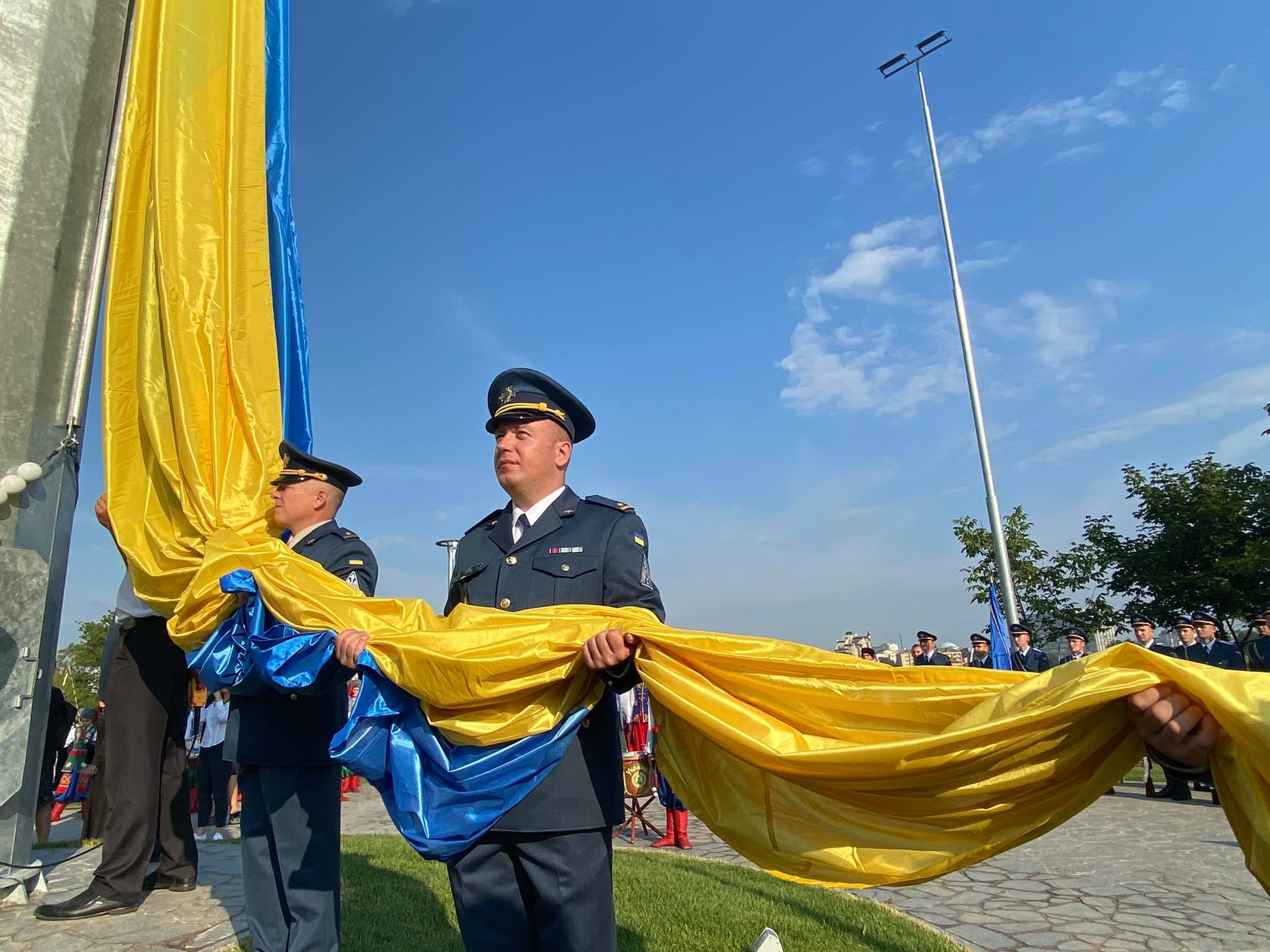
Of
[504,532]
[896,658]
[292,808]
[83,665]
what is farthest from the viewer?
[83,665]

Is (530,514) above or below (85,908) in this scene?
above

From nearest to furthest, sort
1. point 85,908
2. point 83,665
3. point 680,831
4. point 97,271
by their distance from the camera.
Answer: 1. point 85,908
2. point 97,271
3. point 680,831
4. point 83,665

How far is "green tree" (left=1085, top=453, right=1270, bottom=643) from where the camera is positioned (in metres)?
21.2

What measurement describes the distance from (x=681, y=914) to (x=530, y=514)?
2875mm

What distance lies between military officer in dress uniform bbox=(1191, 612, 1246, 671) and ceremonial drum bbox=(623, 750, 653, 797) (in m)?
7.80

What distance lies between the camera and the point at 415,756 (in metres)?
2.54

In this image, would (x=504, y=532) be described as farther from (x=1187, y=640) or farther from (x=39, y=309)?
(x=1187, y=640)

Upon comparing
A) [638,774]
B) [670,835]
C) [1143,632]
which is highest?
[1143,632]

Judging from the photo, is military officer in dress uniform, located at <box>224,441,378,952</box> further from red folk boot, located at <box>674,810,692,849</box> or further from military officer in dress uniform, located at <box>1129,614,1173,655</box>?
military officer in dress uniform, located at <box>1129,614,1173,655</box>

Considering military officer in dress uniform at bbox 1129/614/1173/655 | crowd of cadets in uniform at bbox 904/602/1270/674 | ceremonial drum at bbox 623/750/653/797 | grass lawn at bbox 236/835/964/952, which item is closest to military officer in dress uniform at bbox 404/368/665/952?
grass lawn at bbox 236/835/964/952

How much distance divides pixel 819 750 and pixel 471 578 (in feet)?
4.90

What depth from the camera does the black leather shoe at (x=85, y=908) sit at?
377 cm

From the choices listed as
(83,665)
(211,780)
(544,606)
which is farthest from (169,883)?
(83,665)

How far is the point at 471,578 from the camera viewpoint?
3002mm
